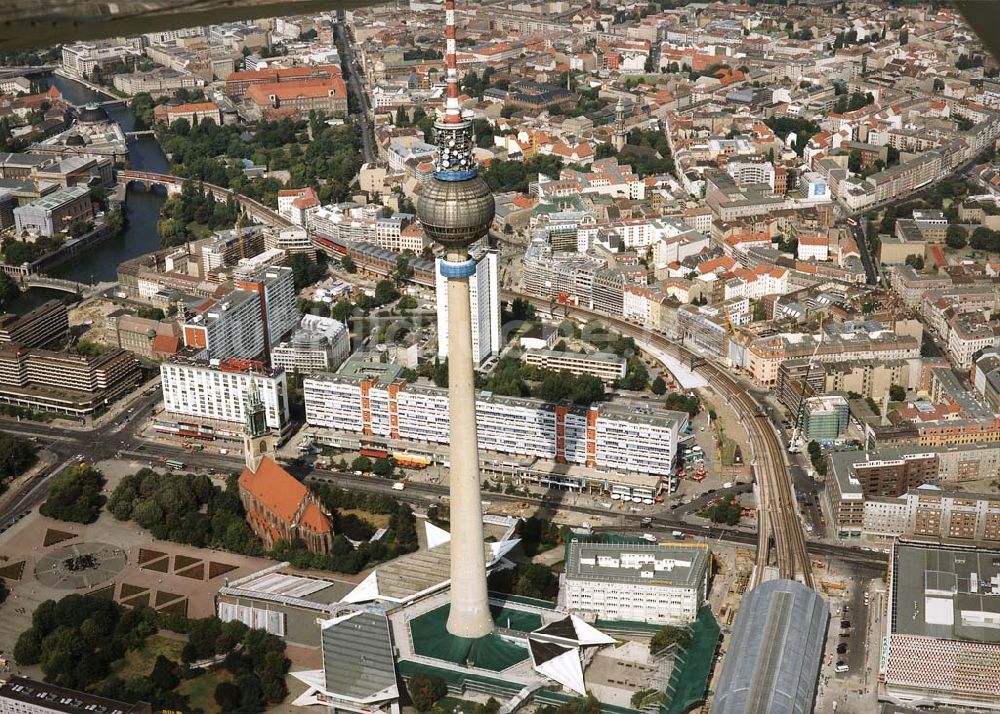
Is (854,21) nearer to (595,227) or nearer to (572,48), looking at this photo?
(572,48)

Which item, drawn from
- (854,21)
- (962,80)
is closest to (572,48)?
(854,21)

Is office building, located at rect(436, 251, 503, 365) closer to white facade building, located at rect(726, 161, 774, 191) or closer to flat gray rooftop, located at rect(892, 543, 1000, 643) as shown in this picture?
flat gray rooftop, located at rect(892, 543, 1000, 643)

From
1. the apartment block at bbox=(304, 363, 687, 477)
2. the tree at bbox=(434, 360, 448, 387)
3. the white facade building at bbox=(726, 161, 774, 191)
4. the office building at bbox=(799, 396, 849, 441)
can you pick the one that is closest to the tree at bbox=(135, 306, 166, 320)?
the apartment block at bbox=(304, 363, 687, 477)

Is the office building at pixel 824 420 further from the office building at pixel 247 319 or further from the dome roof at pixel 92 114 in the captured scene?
the dome roof at pixel 92 114

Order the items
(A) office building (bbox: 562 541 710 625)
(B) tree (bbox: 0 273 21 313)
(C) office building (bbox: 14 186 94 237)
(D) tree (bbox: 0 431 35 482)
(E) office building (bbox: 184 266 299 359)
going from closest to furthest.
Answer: (A) office building (bbox: 562 541 710 625)
(D) tree (bbox: 0 431 35 482)
(E) office building (bbox: 184 266 299 359)
(B) tree (bbox: 0 273 21 313)
(C) office building (bbox: 14 186 94 237)

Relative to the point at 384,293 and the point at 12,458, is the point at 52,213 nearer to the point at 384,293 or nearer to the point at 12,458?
the point at 384,293

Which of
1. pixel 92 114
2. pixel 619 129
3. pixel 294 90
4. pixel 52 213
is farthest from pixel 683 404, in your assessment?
pixel 92 114
